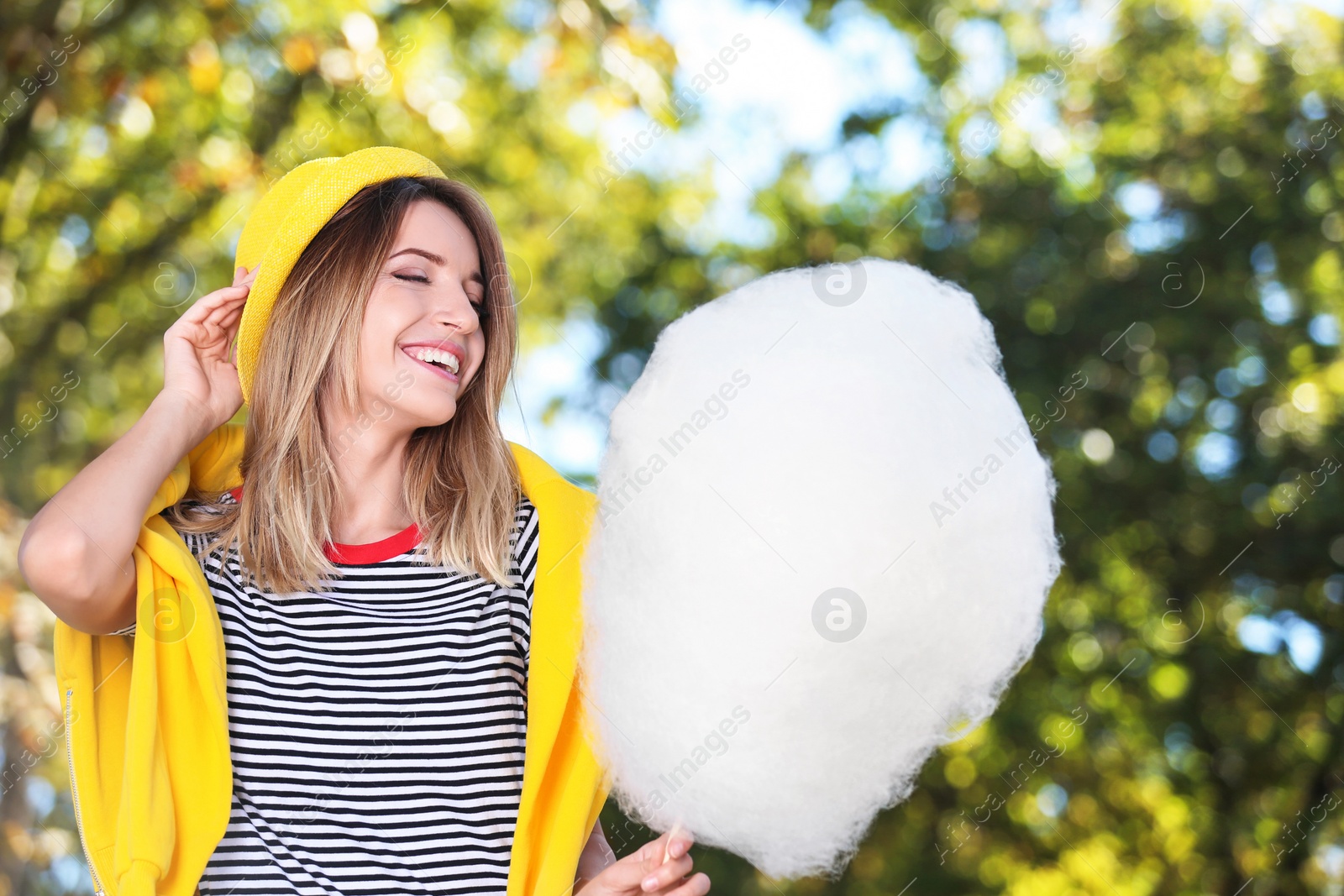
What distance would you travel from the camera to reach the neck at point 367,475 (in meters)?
1.68

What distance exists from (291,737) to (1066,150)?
12.8 feet

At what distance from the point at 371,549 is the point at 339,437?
0.21 m

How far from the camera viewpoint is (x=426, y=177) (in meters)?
1.76

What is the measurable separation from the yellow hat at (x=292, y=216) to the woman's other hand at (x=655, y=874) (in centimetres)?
93

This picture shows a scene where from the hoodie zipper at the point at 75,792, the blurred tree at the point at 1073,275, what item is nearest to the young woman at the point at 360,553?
the hoodie zipper at the point at 75,792

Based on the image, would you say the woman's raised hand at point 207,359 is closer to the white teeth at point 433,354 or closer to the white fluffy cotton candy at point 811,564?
the white teeth at point 433,354

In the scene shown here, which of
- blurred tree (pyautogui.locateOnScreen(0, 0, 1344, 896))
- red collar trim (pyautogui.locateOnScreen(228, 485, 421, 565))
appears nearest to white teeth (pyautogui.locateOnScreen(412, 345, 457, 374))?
red collar trim (pyautogui.locateOnScreen(228, 485, 421, 565))

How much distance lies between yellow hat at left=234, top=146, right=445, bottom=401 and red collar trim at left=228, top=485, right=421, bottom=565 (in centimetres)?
30

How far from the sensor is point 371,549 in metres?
1.63

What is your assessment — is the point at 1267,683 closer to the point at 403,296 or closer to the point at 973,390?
the point at 973,390

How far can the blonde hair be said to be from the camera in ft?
5.23

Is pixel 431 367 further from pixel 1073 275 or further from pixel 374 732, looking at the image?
pixel 1073 275

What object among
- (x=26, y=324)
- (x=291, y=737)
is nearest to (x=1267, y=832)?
(x=291, y=737)

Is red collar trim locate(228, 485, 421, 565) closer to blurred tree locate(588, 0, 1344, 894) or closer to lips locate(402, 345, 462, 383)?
lips locate(402, 345, 462, 383)
